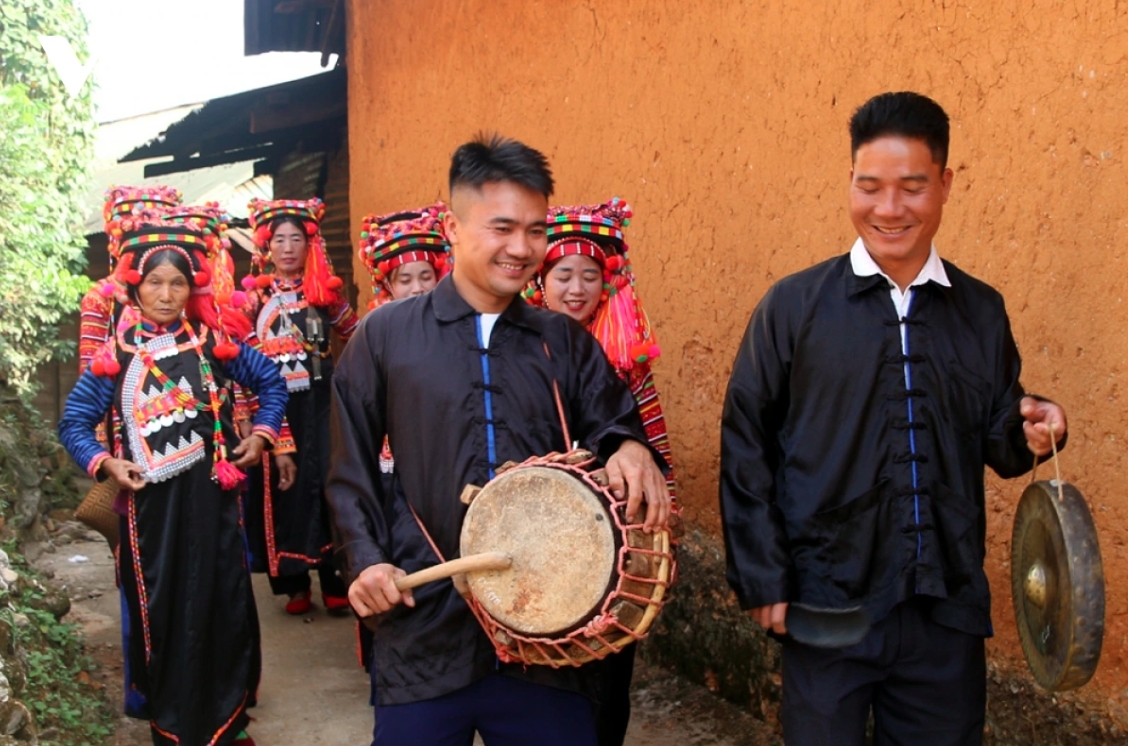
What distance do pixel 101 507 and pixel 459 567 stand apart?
7.73ft

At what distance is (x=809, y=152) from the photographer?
4.48 metres

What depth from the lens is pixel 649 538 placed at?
2766 mm

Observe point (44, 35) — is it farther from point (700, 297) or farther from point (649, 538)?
point (649, 538)

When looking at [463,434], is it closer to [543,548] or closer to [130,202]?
[543,548]

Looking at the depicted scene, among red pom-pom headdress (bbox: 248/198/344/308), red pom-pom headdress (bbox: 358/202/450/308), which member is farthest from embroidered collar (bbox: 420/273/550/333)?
red pom-pom headdress (bbox: 248/198/344/308)

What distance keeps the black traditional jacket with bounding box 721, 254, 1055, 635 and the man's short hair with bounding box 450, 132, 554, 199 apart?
0.67 meters

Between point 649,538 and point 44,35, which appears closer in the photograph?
point 649,538

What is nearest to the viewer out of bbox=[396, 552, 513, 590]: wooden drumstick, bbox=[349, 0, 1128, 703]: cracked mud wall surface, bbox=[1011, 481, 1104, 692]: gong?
bbox=[1011, 481, 1104, 692]: gong

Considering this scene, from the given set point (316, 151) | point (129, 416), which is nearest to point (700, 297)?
point (129, 416)

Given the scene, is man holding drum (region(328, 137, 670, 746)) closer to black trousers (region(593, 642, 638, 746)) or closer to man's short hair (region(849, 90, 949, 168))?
man's short hair (region(849, 90, 949, 168))

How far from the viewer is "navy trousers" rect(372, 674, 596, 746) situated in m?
2.86

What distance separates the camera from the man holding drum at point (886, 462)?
9.14 feet

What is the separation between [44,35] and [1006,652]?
12730 millimetres

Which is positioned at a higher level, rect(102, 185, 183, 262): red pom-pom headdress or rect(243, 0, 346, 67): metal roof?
rect(243, 0, 346, 67): metal roof
